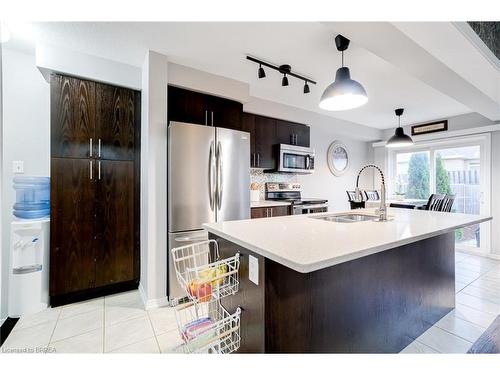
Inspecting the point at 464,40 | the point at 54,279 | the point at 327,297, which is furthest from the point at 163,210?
the point at 464,40

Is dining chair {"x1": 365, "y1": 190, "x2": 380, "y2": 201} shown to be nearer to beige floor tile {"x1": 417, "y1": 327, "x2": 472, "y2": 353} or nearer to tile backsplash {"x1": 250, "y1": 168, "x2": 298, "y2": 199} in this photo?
tile backsplash {"x1": 250, "y1": 168, "x2": 298, "y2": 199}

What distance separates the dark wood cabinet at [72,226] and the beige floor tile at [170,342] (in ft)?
3.82

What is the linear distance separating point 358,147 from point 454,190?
2.08 meters

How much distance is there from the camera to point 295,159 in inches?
161

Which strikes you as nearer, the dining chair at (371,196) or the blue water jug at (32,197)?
the blue water jug at (32,197)

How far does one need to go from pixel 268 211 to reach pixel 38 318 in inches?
105

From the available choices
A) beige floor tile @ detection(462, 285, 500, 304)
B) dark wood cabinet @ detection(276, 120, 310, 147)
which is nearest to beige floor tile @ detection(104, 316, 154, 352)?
dark wood cabinet @ detection(276, 120, 310, 147)

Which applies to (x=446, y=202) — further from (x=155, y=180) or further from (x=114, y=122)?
(x=114, y=122)

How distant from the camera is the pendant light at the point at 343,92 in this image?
6.02 ft

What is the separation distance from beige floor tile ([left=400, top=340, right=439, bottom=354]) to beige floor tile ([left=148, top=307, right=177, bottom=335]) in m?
1.85

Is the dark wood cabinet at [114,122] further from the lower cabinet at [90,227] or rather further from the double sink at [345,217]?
the double sink at [345,217]

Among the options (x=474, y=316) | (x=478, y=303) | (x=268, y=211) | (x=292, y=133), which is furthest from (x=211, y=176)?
(x=478, y=303)

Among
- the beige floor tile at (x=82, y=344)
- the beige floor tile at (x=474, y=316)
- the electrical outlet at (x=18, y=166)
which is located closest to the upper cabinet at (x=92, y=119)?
the electrical outlet at (x=18, y=166)

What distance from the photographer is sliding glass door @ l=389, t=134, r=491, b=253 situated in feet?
13.4
